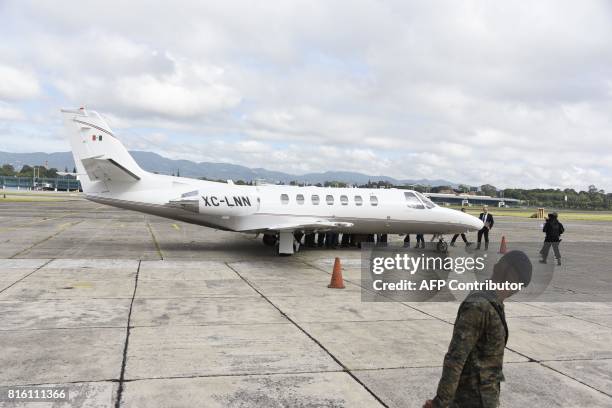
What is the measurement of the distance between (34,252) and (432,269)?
13835 mm

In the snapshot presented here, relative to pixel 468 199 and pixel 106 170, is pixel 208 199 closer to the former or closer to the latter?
pixel 106 170

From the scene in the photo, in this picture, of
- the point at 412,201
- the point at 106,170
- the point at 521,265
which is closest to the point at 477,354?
the point at 521,265

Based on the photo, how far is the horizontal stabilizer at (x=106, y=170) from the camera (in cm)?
1827

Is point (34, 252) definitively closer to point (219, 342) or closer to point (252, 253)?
point (252, 253)

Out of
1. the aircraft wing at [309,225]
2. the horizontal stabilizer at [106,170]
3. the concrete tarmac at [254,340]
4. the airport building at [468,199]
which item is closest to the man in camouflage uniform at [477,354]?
the concrete tarmac at [254,340]

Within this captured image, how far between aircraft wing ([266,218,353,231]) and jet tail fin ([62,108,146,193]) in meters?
5.79

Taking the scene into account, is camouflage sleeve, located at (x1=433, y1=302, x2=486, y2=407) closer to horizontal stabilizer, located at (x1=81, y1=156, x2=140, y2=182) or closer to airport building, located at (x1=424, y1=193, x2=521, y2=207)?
horizontal stabilizer, located at (x1=81, y1=156, x2=140, y2=182)

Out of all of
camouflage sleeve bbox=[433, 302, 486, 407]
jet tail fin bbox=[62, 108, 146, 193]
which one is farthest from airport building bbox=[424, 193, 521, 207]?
camouflage sleeve bbox=[433, 302, 486, 407]

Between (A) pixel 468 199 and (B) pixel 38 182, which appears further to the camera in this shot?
(B) pixel 38 182

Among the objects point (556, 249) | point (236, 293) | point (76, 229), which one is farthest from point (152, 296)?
point (76, 229)

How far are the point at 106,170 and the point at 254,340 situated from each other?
13.1m

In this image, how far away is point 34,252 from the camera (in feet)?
56.5

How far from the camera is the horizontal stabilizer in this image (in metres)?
18.3

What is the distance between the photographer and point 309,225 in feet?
58.5
